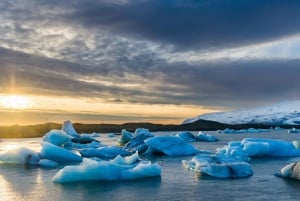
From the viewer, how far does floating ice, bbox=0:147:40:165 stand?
16.2m

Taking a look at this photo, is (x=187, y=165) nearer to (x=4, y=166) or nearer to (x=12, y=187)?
(x=12, y=187)

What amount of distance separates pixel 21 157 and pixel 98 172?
5843 mm

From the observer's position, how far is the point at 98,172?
11578 mm

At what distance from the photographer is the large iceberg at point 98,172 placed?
37.1ft

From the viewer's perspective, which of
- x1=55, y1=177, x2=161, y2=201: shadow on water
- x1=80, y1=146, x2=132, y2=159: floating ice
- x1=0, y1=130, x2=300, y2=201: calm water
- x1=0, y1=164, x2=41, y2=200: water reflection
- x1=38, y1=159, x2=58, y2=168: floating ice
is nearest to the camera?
x1=0, y1=130, x2=300, y2=201: calm water

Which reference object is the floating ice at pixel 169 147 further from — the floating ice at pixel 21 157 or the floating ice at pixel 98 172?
the floating ice at pixel 98 172

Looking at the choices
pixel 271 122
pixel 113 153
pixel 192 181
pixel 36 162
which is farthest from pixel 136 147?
pixel 271 122

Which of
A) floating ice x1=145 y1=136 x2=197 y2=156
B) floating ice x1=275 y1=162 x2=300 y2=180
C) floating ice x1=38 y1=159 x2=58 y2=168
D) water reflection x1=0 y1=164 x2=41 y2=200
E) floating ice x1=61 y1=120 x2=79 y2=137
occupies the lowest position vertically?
water reflection x1=0 y1=164 x2=41 y2=200

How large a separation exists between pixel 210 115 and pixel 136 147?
104 m

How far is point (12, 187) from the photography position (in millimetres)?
10938

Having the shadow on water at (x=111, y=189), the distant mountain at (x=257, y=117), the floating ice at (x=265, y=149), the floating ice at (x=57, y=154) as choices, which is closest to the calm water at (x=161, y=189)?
the shadow on water at (x=111, y=189)

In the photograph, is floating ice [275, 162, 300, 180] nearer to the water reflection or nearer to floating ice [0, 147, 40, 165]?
→ the water reflection

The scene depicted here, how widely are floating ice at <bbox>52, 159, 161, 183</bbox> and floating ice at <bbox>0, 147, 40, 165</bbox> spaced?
16.1 feet

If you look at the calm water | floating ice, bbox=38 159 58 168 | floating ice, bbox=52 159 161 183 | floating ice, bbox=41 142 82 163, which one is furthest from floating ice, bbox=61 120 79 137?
floating ice, bbox=52 159 161 183
